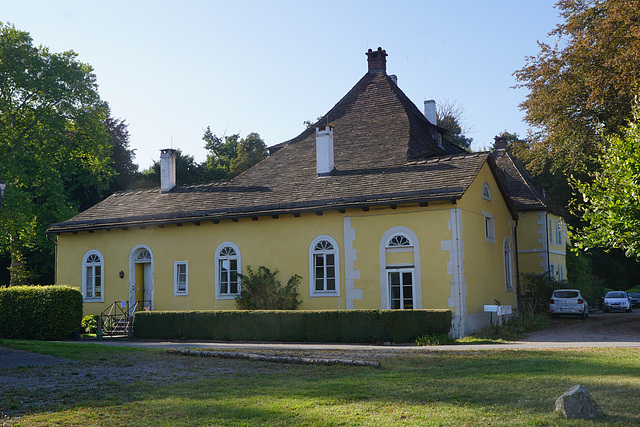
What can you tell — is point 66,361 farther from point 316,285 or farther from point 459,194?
point 459,194

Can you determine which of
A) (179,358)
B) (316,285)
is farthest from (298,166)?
(179,358)

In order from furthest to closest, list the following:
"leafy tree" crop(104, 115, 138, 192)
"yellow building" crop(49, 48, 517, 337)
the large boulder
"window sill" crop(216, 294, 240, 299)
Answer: "leafy tree" crop(104, 115, 138, 192) < "window sill" crop(216, 294, 240, 299) < "yellow building" crop(49, 48, 517, 337) < the large boulder

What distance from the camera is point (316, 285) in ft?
78.7

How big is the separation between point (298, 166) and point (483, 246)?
8.75 m

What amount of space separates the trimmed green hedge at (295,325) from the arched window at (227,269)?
104 inches

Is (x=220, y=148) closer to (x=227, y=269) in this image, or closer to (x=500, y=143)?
(x=500, y=143)

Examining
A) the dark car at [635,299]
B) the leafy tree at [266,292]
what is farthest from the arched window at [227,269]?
the dark car at [635,299]

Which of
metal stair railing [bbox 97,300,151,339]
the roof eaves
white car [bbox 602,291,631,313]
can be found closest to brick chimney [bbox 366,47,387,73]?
the roof eaves

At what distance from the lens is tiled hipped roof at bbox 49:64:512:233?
23188mm

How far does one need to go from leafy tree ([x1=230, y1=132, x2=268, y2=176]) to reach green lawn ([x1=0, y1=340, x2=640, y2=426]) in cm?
4174

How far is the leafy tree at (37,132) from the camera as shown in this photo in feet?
121

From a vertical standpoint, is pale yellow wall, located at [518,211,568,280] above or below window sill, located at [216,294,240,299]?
above

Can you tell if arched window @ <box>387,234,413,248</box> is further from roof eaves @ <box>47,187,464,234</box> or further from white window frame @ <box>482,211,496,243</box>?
white window frame @ <box>482,211,496,243</box>

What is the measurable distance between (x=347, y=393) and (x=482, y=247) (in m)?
15.5
